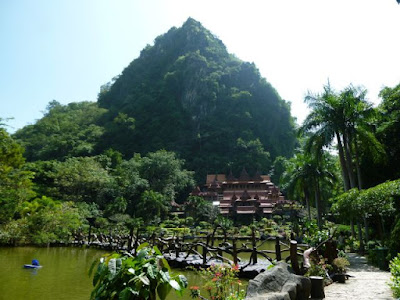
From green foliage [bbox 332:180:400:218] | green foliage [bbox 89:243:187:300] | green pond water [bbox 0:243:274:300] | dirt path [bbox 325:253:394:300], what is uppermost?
green foliage [bbox 332:180:400:218]

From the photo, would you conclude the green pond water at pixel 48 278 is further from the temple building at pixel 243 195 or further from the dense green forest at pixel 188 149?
the temple building at pixel 243 195

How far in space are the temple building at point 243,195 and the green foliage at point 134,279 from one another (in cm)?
3612

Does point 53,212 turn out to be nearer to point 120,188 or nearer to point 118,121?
point 120,188

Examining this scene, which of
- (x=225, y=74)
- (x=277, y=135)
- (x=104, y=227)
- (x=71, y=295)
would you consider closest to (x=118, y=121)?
(x=225, y=74)

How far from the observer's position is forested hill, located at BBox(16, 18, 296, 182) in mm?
60131

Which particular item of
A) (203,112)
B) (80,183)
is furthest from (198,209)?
(203,112)

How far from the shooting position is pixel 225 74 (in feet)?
238

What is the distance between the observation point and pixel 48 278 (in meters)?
12.3

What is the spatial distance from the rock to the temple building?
33251 mm

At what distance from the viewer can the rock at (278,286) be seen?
5.11m

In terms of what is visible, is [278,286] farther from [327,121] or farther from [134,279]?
[327,121]

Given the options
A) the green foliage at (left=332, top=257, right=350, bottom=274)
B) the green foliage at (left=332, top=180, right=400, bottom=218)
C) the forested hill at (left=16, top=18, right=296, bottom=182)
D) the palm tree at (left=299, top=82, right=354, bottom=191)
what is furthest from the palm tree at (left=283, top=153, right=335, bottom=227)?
the forested hill at (left=16, top=18, right=296, bottom=182)

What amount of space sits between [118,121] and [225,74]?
27.2 m

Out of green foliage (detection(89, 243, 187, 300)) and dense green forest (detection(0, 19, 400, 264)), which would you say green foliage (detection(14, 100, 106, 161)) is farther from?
green foliage (detection(89, 243, 187, 300))
